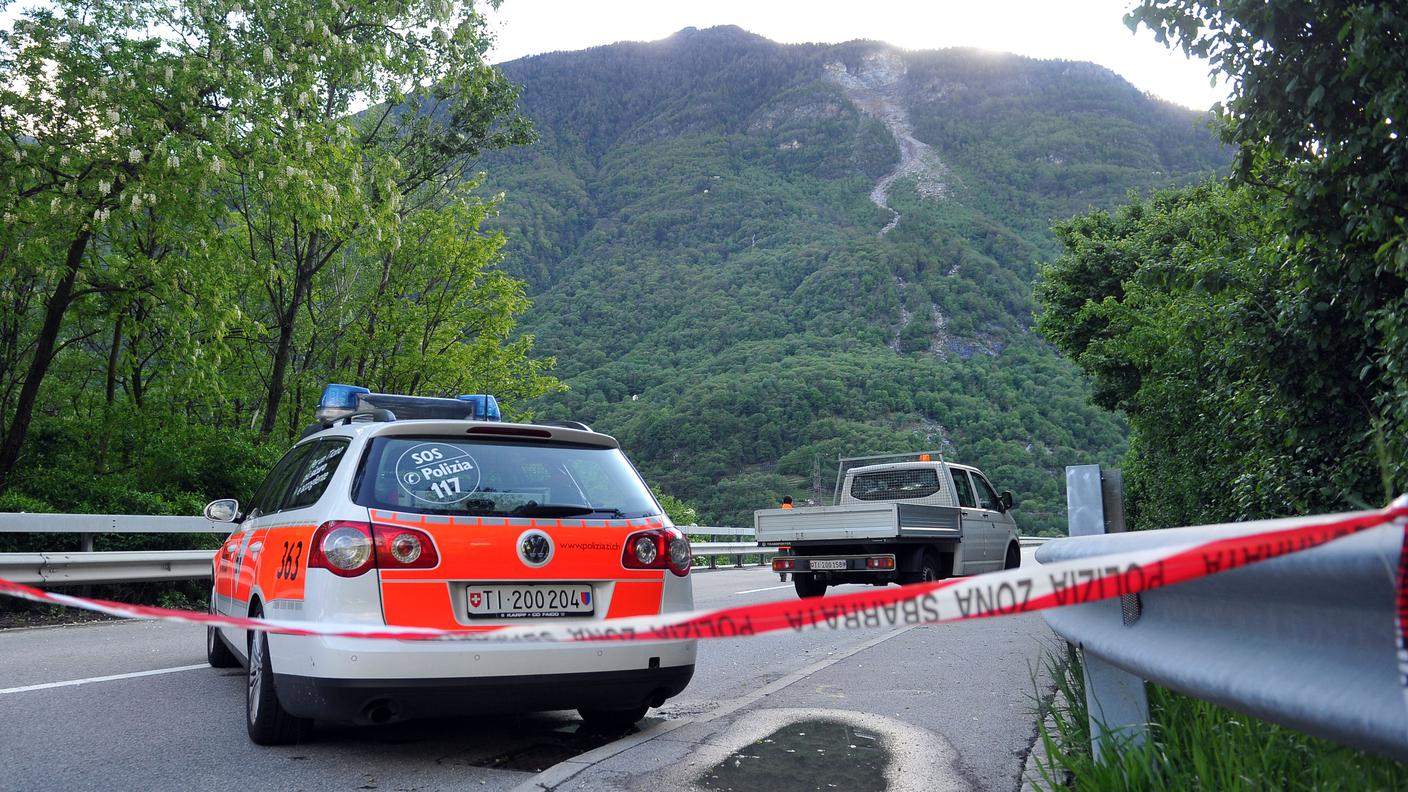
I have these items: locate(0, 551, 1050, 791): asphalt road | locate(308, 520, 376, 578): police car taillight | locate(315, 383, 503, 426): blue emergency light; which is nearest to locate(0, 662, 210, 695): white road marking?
locate(0, 551, 1050, 791): asphalt road

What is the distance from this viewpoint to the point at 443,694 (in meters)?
4.71

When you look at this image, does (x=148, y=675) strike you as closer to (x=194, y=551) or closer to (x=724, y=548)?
(x=194, y=551)

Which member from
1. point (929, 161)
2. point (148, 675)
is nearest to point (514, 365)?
point (148, 675)

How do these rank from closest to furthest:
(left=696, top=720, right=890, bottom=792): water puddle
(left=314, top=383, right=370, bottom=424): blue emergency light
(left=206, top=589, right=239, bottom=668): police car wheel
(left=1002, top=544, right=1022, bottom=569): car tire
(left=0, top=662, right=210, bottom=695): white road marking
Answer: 1. (left=696, top=720, right=890, bottom=792): water puddle
2. (left=0, top=662, right=210, bottom=695): white road marking
3. (left=314, top=383, right=370, bottom=424): blue emergency light
4. (left=206, top=589, right=239, bottom=668): police car wheel
5. (left=1002, top=544, right=1022, bottom=569): car tire

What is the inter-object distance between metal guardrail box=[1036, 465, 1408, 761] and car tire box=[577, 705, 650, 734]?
3.29 m

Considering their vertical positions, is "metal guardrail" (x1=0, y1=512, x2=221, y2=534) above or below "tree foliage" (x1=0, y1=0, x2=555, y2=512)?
below

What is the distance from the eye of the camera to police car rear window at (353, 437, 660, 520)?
5.08 m

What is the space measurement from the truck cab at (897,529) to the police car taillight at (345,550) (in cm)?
1066

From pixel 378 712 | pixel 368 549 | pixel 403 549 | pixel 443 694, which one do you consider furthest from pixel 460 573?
pixel 378 712

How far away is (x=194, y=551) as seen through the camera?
13.8 m

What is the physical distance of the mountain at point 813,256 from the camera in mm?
57656

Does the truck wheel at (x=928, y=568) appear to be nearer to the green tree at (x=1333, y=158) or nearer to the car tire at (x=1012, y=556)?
the car tire at (x=1012, y=556)

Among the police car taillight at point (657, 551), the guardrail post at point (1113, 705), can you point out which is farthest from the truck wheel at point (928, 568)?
the guardrail post at point (1113, 705)

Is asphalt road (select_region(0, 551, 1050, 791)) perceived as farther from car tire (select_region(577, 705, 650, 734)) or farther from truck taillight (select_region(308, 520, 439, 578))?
truck taillight (select_region(308, 520, 439, 578))
